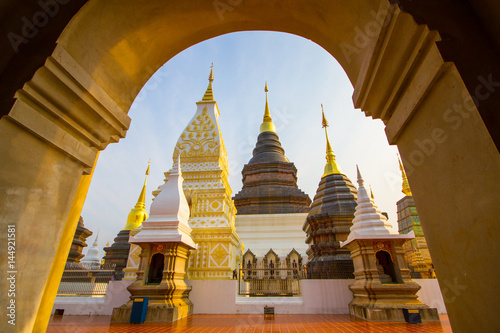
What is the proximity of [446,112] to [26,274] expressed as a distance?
2.92 metres

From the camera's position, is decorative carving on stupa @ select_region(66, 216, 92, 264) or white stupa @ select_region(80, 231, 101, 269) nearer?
decorative carving on stupa @ select_region(66, 216, 92, 264)

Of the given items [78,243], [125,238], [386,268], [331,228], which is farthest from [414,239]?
[78,243]

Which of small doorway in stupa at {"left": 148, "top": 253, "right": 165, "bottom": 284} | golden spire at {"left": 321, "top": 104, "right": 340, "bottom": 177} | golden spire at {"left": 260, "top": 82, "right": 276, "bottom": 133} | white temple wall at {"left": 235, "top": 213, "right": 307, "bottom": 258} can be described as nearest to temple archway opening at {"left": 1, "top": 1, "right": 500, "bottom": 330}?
small doorway in stupa at {"left": 148, "top": 253, "right": 165, "bottom": 284}

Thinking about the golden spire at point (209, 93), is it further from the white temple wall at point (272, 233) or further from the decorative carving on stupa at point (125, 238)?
the white temple wall at point (272, 233)

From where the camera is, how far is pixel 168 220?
337 inches

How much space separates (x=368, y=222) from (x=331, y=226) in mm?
4313

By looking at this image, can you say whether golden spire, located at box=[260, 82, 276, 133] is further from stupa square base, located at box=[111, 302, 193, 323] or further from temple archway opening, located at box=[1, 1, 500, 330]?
temple archway opening, located at box=[1, 1, 500, 330]

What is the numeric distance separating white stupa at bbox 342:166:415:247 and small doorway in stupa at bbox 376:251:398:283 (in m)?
1.05

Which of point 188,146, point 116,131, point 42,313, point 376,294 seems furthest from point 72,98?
point 188,146

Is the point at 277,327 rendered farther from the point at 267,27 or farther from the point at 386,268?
the point at 267,27

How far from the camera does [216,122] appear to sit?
14.4 metres

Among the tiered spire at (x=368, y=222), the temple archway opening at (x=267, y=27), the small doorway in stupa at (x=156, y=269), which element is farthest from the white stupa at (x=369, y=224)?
the temple archway opening at (x=267, y=27)

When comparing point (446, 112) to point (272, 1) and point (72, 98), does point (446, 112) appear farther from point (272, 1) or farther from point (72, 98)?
point (72, 98)

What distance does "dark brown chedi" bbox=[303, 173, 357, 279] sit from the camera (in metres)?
10.9
